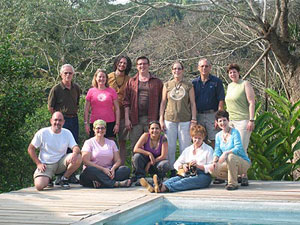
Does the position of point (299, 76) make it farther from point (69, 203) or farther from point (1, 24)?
point (1, 24)

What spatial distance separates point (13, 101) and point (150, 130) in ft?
7.04

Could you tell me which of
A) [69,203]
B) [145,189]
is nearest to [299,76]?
[145,189]

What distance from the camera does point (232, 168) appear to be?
19.5 feet

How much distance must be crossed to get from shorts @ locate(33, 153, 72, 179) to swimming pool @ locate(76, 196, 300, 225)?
4.38 feet

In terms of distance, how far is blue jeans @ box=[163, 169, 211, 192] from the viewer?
19.6 feet

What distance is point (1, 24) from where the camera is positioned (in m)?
16.1

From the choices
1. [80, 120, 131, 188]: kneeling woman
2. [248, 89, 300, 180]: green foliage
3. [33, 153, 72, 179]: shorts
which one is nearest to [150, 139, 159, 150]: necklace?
[80, 120, 131, 188]: kneeling woman

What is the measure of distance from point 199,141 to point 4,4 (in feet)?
43.0

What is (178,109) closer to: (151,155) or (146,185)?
(151,155)

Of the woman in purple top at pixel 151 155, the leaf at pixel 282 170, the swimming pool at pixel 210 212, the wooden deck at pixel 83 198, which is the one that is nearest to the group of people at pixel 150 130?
the woman in purple top at pixel 151 155

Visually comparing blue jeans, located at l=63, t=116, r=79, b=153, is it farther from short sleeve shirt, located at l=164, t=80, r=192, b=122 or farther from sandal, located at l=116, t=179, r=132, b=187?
short sleeve shirt, located at l=164, t=80, r=192, b=122

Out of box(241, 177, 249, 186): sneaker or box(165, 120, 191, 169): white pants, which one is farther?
box(165, 120, 191, 169): white pants

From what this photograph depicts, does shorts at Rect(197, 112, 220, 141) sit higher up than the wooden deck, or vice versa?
shorts at Rect(197, 112, 220, 141)

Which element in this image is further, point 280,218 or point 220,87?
point 220,87
